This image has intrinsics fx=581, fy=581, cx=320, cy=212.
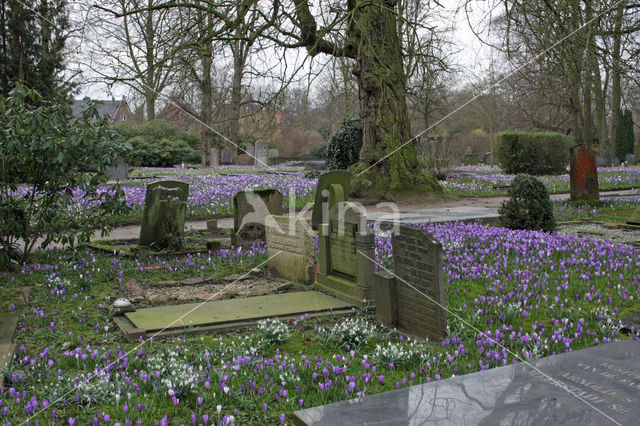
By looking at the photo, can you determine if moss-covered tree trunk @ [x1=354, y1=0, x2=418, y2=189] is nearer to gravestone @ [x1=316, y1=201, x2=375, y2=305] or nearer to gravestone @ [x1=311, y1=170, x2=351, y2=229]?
gravestone @ [x1=311, y1=170, x2=351, y2=229]

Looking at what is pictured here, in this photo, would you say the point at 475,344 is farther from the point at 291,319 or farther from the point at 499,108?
the point at 499,108

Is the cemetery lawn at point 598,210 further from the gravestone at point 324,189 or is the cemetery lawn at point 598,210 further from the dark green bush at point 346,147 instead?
the dark green bush at point 346,147

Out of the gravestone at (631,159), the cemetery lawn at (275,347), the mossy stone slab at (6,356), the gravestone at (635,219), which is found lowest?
the cemetery lawn at (275,347)

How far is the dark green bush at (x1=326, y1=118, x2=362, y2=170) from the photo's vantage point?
76.5 feet

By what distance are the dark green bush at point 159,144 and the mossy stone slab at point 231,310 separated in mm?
33468

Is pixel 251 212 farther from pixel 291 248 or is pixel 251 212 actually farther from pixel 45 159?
pixel 45 159

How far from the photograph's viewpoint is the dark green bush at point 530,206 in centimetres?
1060

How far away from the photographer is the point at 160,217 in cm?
921

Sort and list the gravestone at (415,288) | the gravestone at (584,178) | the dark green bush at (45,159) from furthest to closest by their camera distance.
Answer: the gravestone at (584,178) < the dark green bush at (45,159) < the gravestone at (415,288)

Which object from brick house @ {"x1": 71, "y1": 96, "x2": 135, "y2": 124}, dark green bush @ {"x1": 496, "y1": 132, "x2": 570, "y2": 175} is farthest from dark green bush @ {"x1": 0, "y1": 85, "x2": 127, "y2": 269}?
dark green bush @ {"x1": 496, "y1": 132, "x2": 570, "y2": 175}

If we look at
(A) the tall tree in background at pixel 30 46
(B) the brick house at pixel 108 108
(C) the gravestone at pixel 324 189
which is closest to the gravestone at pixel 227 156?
(B) the brick house at pixel 108 108

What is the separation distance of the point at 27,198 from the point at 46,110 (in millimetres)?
1557

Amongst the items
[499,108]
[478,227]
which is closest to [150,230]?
[478,227]

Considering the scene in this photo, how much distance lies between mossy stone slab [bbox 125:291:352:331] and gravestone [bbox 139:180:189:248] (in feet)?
10.1
